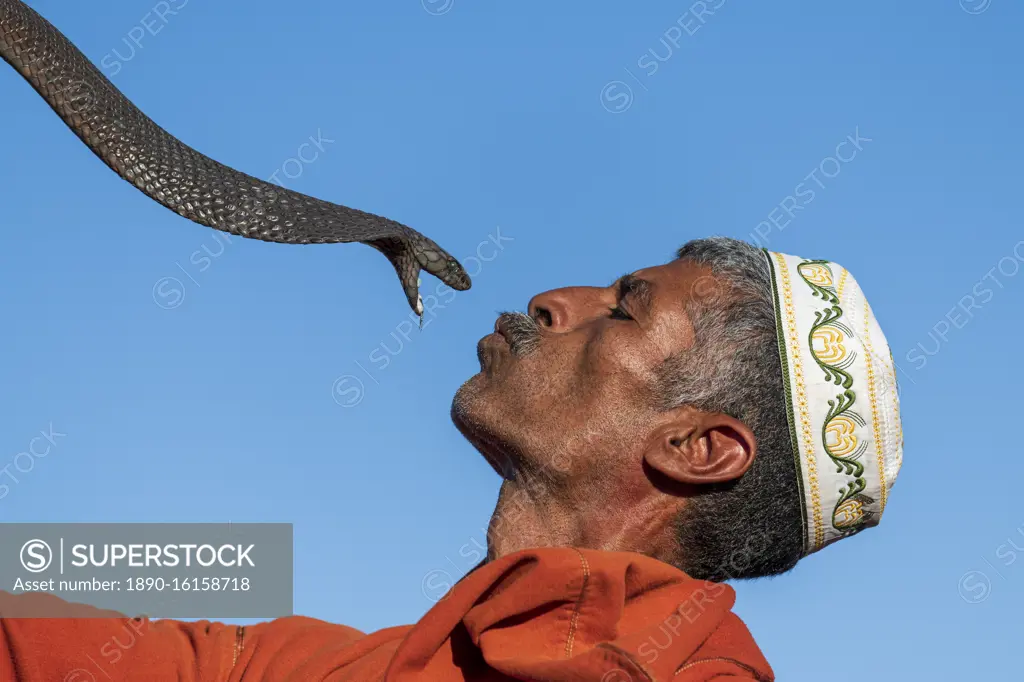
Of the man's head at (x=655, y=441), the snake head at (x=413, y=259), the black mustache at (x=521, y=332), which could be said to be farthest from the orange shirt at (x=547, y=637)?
the black mustache at (x=521, y=332)

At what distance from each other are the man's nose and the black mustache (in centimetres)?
5

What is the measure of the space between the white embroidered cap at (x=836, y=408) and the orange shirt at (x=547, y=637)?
648 mm

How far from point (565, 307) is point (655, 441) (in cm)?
63

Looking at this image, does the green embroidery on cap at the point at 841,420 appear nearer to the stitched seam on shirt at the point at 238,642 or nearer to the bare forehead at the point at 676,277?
the bare forehead at the point at 676,277

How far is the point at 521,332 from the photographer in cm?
447

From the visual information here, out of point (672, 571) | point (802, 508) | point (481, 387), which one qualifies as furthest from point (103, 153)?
point (802, 508)

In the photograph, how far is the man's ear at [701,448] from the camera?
13.8 ft

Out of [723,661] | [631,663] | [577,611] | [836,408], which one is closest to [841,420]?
[836,408]

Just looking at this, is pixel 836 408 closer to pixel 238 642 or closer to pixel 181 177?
pixel 238 642

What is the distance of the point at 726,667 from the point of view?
3.57 metres

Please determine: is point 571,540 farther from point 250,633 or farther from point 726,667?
point 250,633

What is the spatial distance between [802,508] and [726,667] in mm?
890

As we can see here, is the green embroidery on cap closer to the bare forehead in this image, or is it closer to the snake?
the bare forehead

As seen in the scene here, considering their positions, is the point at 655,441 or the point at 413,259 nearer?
the point at 413,259
